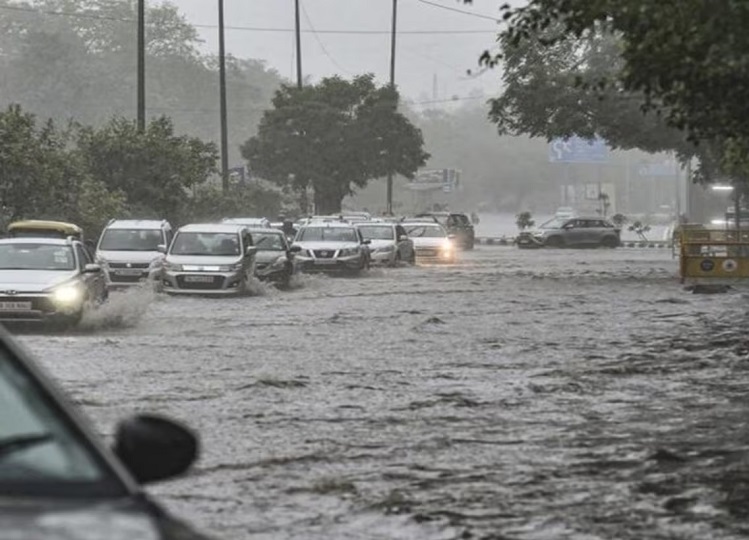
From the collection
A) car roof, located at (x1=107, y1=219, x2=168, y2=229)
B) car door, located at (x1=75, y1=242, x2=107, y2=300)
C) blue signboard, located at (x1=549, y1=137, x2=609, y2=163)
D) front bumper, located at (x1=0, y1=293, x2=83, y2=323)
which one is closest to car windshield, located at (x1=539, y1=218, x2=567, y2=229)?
car roof, located at (x1=107, y1=219, x2=168, y2=229)

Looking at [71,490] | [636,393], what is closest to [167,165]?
[636,393]

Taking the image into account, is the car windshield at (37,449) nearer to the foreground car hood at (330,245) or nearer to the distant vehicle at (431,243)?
the foreground car hood at (330,245)

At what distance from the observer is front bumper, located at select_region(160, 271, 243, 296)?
29.8 m

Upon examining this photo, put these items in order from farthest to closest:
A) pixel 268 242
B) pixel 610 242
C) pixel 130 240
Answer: pixel 610 242, pixel 268 242, pixel 130 240

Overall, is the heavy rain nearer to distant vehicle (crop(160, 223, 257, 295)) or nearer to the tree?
distant vehicle (crop(160, 223, 257, 295))

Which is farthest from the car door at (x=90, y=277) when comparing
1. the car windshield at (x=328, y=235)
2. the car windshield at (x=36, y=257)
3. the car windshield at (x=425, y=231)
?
the car windshield at (x=425, y=231)

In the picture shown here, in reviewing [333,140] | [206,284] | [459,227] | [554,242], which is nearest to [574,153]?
[554,242]

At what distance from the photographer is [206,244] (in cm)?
3092

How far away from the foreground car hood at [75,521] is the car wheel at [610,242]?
217 feet

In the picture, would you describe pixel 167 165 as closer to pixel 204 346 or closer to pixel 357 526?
pixel 204 346

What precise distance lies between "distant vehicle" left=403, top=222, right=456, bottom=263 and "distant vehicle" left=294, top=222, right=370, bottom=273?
9.47m

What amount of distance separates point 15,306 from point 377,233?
2585 centimetres

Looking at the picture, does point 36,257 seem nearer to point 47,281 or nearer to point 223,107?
point 47,281

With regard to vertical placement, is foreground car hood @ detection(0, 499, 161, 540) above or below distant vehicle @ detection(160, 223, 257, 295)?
above
